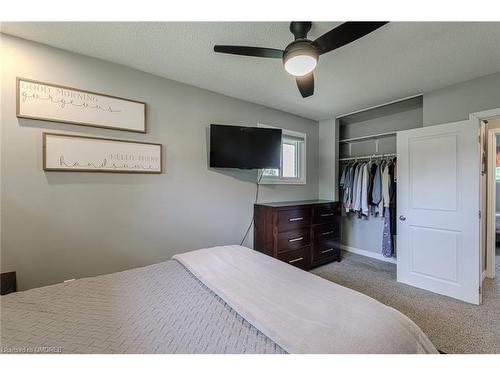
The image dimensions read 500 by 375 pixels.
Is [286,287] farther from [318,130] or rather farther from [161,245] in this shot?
[318,130]

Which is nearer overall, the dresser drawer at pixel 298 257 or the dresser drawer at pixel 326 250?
the dresser drawer at pixel 298 257

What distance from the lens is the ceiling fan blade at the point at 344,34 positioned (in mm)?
1182

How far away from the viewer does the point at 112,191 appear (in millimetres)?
2006

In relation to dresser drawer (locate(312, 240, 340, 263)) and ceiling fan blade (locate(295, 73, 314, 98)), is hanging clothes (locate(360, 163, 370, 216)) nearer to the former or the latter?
dresser drawer (locate(312, 240, 340, 263))

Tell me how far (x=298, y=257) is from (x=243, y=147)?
1592mm

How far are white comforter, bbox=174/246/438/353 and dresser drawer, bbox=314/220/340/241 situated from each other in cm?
187

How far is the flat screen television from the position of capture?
2479 mm

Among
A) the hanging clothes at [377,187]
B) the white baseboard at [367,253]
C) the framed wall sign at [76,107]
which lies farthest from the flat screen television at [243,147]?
the white baseboard at [367,253]

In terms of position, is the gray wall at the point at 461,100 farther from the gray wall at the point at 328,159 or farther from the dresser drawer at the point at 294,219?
the dresser drawer at the point at 294,219

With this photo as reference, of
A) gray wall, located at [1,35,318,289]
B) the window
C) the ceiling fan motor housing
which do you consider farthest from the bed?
the window

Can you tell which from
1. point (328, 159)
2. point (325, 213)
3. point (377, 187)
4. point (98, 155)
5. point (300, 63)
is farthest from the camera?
point (328, 159)

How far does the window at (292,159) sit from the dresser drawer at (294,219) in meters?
0.59

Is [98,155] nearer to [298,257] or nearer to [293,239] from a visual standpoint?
[293,239]

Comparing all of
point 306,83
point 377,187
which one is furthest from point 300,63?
point 377,187
